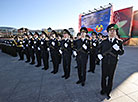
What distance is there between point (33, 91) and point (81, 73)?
187 cm

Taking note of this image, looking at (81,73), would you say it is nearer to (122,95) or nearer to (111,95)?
(111,95)

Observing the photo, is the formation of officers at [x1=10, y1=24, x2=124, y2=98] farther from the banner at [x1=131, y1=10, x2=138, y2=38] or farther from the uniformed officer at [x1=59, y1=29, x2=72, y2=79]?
the banner at [x1=131, y1=10, x2=138, y2=38]

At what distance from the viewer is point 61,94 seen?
2.75 metres

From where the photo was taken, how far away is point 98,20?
57.4 feet

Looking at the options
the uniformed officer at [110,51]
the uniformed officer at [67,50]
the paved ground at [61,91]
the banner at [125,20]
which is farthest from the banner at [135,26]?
the uniformed officer at [110,51]

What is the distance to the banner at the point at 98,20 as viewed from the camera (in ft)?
52.0

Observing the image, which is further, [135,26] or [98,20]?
[98,20]

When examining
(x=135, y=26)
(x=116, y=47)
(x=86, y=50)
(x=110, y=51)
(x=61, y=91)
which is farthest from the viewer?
(x=135, y=26)

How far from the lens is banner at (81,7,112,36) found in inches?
623

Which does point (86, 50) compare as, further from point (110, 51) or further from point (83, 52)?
point (110, 51)

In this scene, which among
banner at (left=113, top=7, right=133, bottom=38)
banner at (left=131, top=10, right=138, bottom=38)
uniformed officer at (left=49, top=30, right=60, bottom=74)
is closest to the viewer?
uniformed officer at (left=49, top=30, right=60, bottom=74)

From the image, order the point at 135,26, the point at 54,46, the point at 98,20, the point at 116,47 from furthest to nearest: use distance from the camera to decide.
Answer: the point at 98,20, the point at 135,26, the point at 54,46, the point at 116,47

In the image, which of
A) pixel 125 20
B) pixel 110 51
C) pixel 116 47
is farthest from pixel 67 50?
pixel 125 20

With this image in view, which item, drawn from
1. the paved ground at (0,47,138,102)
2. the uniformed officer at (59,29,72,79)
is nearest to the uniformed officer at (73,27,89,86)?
the paved ground at (0,47,138,102)
